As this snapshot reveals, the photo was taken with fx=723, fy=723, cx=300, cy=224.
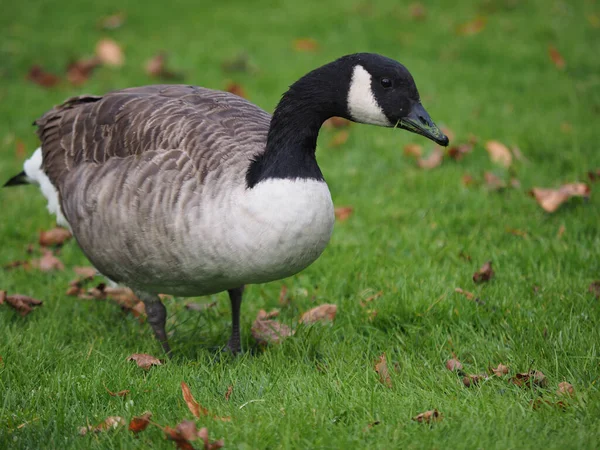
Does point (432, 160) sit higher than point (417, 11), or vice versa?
point (417, 11)

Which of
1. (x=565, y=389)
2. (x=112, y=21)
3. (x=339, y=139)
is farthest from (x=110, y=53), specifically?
(x=565, y=389)

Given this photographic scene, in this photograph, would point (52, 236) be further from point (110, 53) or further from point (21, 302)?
point (110, 53)

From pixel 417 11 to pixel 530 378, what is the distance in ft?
26.9

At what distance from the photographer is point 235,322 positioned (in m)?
4.32

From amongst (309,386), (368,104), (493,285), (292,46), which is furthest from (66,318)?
(292,46)

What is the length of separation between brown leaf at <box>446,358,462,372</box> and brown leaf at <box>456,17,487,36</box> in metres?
7.01

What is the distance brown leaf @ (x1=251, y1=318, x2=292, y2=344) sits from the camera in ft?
13.8

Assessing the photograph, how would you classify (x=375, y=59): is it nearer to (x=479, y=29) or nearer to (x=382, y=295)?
(x=382, y=295)

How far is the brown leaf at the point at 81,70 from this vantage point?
356 inches

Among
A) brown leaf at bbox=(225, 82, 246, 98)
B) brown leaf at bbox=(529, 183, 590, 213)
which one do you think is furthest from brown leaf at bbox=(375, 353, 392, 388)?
brown leaf at bbox=(225, 82, 246, 98)

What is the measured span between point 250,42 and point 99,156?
238 inches

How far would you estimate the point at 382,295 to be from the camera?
4.55m

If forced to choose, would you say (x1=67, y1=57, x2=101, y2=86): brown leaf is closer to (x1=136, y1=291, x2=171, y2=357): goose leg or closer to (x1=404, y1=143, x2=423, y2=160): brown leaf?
(x1=404, y1=143, x2=423, y2=160): brown leaf

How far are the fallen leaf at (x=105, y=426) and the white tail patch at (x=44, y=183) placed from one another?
1.68 meters
